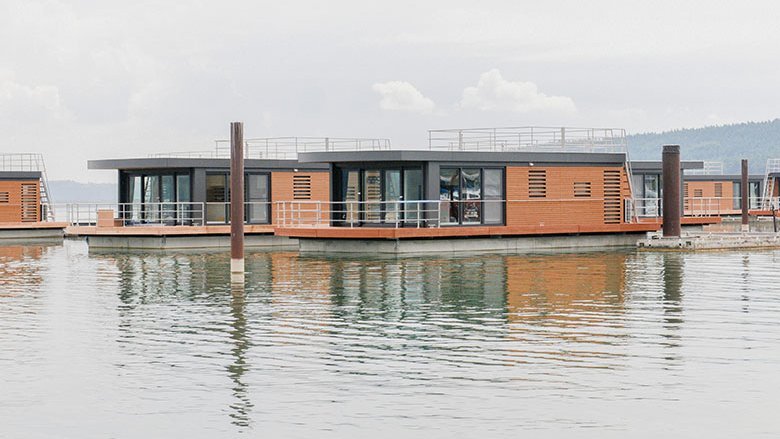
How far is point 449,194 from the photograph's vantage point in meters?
37.3

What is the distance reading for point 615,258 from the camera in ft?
113

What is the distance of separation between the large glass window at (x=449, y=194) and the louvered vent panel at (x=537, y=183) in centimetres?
284

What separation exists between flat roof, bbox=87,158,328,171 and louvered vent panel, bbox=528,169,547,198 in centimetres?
974

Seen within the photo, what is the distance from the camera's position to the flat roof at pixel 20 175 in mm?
54312

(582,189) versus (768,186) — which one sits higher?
(768,186)

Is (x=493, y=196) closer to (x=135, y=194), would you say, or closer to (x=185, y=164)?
(x=185, y=164)

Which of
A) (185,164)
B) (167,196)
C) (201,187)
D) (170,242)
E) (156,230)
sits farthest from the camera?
(167,196)

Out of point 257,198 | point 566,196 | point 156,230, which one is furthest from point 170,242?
point 566,196

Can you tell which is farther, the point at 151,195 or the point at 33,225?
the point at 33,225

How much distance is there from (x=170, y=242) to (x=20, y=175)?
17058 mm

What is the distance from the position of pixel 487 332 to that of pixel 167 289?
33.2ft

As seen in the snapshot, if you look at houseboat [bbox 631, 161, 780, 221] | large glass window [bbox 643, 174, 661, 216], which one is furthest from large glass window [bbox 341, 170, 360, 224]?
houseboat [bbox 631, 161, 780, 221]

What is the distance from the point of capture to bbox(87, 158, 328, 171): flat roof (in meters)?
42.2

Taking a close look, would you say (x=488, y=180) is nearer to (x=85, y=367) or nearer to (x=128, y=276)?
(x=128, y=276)
